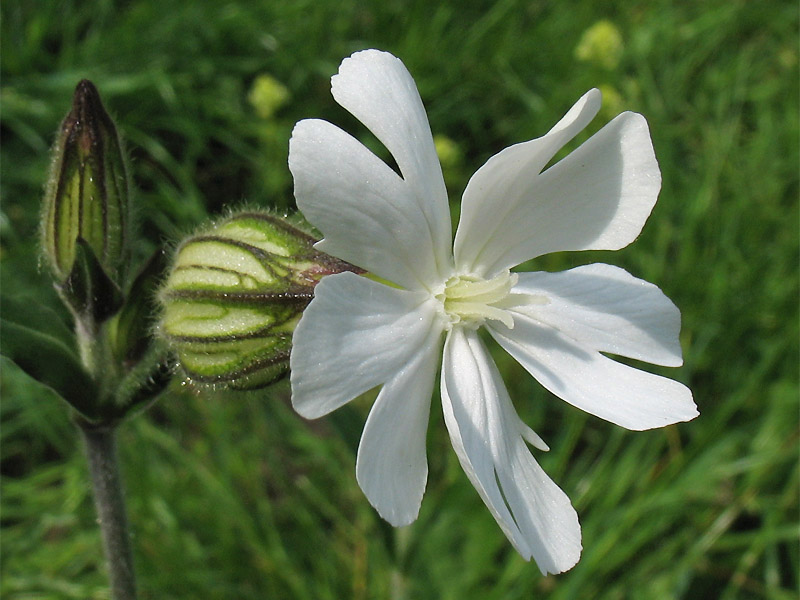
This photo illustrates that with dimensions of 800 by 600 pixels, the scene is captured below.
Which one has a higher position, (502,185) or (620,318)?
(502,185)

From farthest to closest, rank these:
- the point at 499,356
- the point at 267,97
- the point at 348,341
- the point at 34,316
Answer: the point at 267,97
the point at 499,356
the point at 34,316
the point at 348,341

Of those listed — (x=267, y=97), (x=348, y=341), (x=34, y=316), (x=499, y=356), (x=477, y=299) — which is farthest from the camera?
(x=267, y=97)

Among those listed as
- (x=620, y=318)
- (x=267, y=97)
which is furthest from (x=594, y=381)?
(x=267, y=97)

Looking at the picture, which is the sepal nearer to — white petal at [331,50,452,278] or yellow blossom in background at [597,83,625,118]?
white petal at [331,50,452,278]

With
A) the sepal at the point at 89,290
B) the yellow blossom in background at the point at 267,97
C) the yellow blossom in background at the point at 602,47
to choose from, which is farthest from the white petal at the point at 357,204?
the yellow blossom in background at the point at 602,47

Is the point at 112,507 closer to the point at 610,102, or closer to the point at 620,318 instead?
the point at 620,318

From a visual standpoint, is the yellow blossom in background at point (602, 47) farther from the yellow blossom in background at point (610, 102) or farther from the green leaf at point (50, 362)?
the green leaf at point (50, 362)
